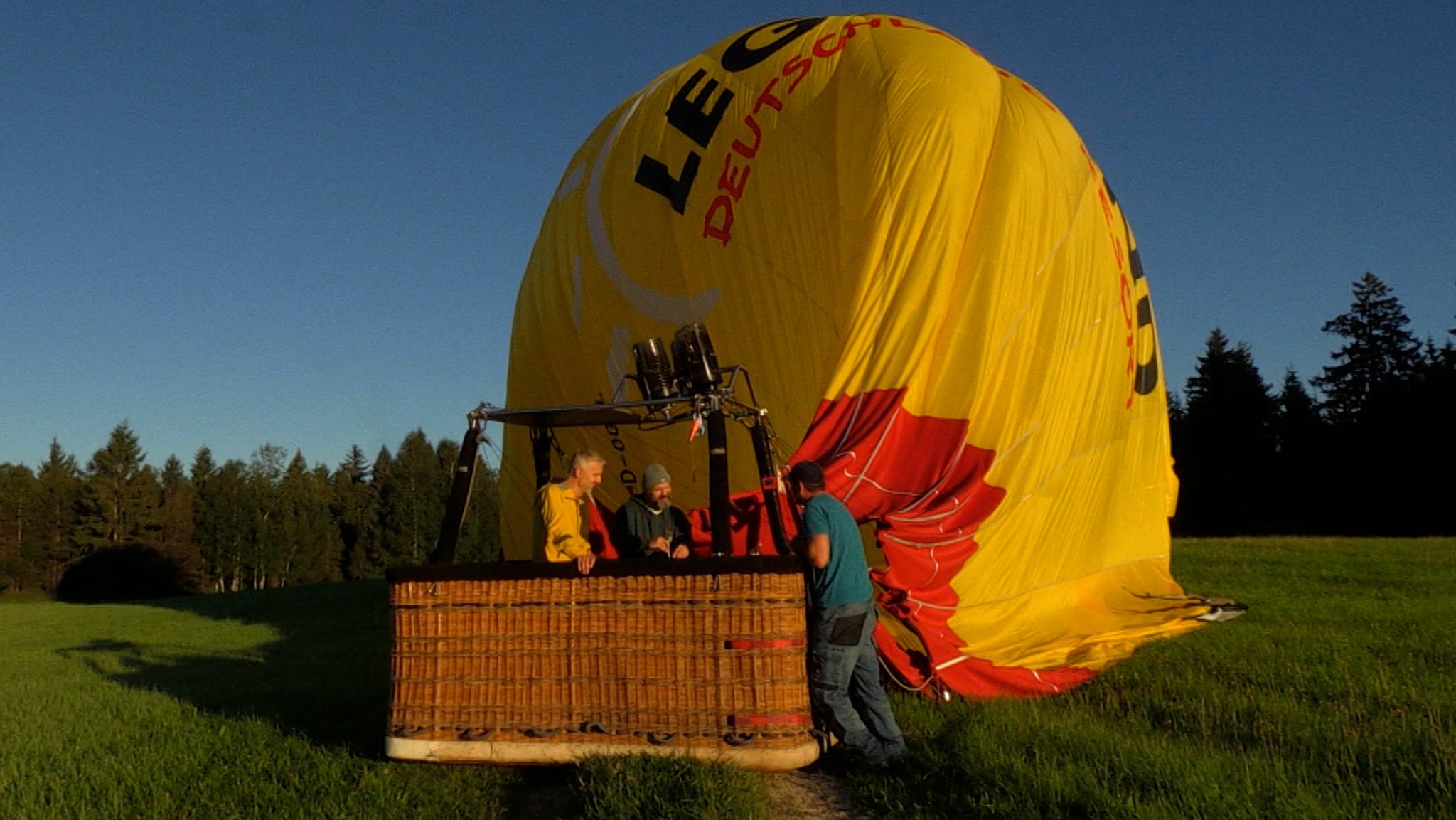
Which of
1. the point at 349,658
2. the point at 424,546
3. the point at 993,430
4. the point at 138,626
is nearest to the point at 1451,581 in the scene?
the point at 993,430

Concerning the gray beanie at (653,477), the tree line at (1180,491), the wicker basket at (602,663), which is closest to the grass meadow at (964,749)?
the wicker basket at (602,663)

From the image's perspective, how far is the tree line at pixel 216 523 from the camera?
4597cm

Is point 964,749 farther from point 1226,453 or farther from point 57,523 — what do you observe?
point 57,523

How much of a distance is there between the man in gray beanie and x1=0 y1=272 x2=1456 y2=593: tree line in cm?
2436

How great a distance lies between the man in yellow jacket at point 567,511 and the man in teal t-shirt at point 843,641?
96cm

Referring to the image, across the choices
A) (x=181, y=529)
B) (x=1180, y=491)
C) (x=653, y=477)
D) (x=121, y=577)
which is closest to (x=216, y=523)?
(x=181, y=529)

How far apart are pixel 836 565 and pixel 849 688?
1.75ft

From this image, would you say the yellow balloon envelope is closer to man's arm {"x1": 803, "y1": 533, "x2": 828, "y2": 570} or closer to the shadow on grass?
man's arm {"x1": 803, "y1": 533, "x2": 828, "y2": 570}

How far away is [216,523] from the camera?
163 ft

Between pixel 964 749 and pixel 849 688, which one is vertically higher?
pixel 849 688

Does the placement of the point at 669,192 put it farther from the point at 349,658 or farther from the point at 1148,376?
the point at 349,658

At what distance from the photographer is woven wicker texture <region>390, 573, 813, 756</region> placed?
13.1ft

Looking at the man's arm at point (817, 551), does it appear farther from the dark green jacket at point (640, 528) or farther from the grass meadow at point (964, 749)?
the dark green jacket at point (640, 528)

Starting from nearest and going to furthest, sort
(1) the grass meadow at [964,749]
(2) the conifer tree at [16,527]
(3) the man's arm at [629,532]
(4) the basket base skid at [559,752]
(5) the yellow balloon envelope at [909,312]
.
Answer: (1) the grass meadow at [964,749] < (4) the basket base skid at [559,752] < (3) the man's arm at [629,532] < (5) the yellow balloon envelope at [909,312] < (2) the conifer tree at [16,527]
